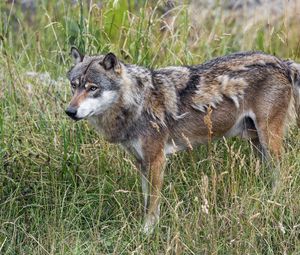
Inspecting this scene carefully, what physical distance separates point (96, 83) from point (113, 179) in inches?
35.6

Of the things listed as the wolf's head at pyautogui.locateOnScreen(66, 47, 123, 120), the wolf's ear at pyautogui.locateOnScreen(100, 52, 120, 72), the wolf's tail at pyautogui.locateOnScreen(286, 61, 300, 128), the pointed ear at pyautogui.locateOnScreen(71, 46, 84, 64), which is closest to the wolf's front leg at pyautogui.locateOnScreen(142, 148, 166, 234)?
the wolf's head at pyautogui.locateOnScreen(66, 47, 123, 120)

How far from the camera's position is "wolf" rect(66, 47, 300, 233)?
259 inches

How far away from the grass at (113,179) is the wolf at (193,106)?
0.63 feet

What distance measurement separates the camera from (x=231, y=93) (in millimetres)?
6758

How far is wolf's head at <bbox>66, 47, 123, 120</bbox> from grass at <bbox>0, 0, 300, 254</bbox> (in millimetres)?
635

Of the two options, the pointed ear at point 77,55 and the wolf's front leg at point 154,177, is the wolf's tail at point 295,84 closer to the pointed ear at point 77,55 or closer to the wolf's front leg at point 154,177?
the wolf's front leg at point 154,177

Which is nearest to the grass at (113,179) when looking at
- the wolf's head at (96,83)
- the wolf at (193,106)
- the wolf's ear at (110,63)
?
the wolf at (193,106)

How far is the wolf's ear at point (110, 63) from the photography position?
20.8 feet

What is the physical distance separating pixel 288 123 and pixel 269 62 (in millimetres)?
531

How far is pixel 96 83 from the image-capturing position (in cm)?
630

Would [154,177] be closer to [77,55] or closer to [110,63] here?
[110,63]

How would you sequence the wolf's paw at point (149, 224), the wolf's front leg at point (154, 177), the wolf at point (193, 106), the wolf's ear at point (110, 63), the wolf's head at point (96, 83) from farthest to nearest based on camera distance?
the wolf at point (193, 106) < the wolf's front leg at point (154, 177) < the wolf's ear at point (110, 63) < the wolf's head at point (96, 83) < the wolf's paw at point (149, 224)

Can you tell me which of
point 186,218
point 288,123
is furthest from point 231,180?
point 288,123

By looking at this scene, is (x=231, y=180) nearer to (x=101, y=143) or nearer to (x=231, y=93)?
(x=231, y=93)
